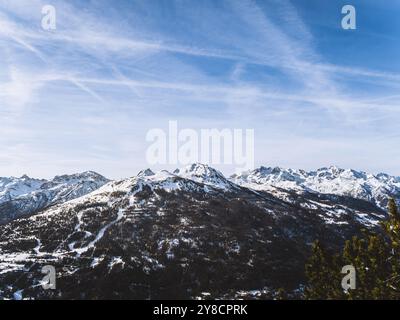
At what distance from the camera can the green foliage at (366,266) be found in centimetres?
3897

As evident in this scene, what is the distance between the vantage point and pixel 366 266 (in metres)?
45.2

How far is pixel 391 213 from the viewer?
38969mm

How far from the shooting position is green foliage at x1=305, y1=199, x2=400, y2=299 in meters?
39.0

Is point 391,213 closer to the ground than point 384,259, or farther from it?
farther from it

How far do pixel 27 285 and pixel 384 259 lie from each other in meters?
192
